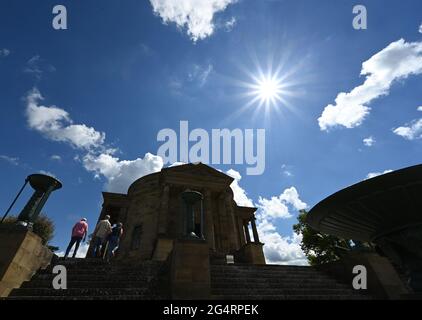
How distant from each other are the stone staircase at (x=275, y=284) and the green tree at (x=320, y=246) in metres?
20.8

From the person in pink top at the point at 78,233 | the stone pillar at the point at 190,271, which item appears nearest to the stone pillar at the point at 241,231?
the person in pink top at the point at 78,233

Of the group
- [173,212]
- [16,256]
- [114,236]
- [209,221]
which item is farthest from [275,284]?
[173,212]

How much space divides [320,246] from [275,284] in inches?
1002

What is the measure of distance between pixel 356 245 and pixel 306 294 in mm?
3278

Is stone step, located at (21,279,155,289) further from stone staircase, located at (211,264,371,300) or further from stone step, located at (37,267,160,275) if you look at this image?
stone staircase, located at (211,264,371,300)

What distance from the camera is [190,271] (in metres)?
6.18

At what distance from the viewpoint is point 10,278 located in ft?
17.9

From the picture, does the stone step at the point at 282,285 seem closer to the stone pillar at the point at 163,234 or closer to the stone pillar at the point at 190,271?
the stone pillar at the point at 190,271

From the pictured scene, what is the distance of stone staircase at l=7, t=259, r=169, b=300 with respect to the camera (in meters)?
5.50
